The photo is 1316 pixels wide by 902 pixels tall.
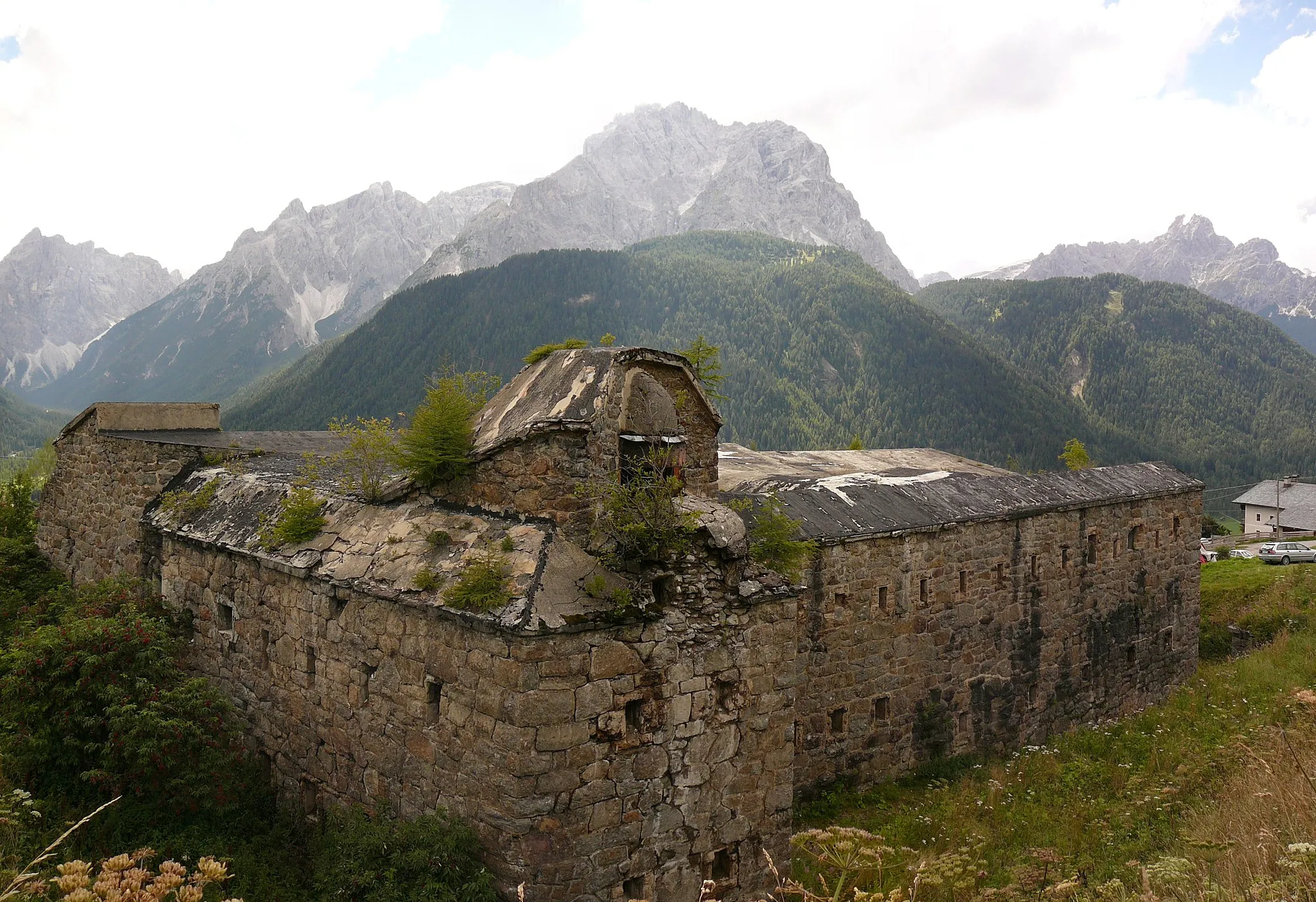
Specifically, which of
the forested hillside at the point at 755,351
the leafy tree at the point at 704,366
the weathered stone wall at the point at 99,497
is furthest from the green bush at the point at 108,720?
the forested hillside at the point at 755,351

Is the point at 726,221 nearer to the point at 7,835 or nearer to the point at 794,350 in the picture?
the point at 794,350

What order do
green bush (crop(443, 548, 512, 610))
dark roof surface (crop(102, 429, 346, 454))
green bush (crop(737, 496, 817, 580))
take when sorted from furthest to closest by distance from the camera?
1. dark roof surface (crop(102, 429, 346, 454))
2. green bush (crop(737, 496, 817, 580))
3. green bush (crop(443, 548, 512, 610))

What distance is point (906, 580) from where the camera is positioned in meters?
12.9

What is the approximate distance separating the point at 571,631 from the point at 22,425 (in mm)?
152181

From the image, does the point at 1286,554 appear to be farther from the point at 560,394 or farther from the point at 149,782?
the point at 149,782

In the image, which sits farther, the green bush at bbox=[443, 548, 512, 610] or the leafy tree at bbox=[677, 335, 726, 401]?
the leafy tree at bbox=[677, 335, 726, 401]

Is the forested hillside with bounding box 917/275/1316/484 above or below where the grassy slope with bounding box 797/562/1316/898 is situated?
above

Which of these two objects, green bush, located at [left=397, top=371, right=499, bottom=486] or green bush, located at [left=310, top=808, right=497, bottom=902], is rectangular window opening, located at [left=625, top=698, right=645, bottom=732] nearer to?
green bush, located at [left=310, top=808, right=497, bottom=902]

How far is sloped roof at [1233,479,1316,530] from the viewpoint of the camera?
5569 cm

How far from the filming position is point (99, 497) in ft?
44.6

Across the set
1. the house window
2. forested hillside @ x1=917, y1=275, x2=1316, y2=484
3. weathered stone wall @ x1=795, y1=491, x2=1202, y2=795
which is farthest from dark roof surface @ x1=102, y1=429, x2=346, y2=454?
forested hillside @ x1=917, y1=275, x2=1316, y2=484

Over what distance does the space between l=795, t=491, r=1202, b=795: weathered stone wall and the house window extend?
19 mm

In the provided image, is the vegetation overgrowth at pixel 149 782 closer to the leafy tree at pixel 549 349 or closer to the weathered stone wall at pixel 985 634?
the leafy tree at pixel 549 349

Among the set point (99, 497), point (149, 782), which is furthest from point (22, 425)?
point (149, 782)
